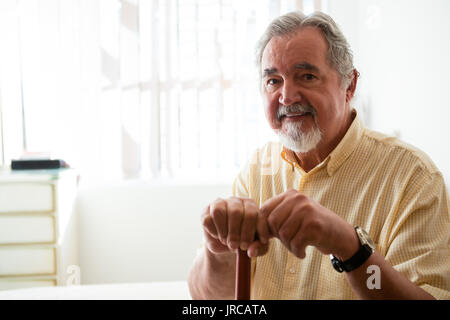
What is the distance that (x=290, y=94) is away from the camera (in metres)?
1.01

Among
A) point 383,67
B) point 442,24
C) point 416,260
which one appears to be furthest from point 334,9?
point 416,260

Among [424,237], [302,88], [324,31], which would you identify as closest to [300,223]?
[424,237]

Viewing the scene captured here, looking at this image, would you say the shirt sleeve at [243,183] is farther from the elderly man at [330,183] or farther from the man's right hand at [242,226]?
the man's right hand at [242,226]

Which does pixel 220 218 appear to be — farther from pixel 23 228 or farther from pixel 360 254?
pixel 23 228

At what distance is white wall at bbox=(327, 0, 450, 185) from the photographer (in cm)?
165

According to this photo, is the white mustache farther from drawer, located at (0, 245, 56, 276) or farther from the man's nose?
drawer, located at (0, 245, 56, 276)

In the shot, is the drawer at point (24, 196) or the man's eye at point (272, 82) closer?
the man's eye at point (272, 82)

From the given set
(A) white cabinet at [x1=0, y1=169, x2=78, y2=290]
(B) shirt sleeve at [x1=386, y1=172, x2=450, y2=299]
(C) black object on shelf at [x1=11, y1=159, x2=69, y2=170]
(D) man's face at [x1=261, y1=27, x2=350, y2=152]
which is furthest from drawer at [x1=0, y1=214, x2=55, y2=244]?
(B) shirt sleeve at [x1=386, y1=172, x2=450, y2=299]

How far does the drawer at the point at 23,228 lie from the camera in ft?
7.04

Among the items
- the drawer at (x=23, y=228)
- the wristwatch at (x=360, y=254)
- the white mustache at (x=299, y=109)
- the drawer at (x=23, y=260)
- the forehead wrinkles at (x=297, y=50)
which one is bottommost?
the drawer at (x=23, y=260)

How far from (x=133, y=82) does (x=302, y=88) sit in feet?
6.25

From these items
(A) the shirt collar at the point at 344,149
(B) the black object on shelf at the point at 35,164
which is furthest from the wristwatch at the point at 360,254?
(B) the black object on shelf at the point at 35,164

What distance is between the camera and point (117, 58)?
2721 mm
